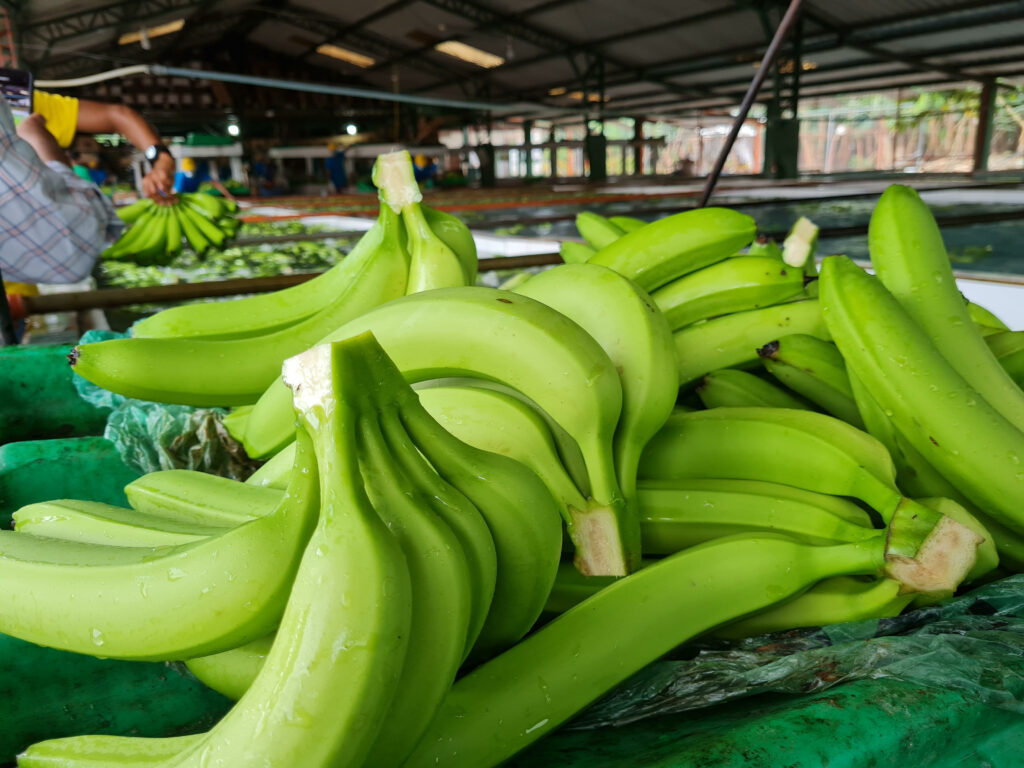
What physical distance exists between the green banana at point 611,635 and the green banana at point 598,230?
0.84 metres

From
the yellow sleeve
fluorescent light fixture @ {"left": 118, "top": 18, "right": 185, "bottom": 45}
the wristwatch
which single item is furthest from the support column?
fluorescent light fixture @ {"left": 118, "top": 18, "right": 185, "bottom": 45}

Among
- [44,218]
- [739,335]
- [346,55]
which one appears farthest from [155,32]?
[739,335]

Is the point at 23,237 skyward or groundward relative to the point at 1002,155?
groundward

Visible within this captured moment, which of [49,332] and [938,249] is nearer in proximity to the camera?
[938,249]

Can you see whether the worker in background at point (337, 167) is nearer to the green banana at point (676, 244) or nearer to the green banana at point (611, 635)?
the green banana at point (676, 244)

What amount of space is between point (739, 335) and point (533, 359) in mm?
480

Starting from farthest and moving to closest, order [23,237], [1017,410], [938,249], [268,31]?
[268,31], [23,237], [938,249], [1017,410]

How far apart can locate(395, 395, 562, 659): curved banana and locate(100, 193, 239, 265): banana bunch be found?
9.85 feet

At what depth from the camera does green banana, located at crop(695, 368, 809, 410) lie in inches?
39.3

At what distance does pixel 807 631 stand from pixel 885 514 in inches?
5.8

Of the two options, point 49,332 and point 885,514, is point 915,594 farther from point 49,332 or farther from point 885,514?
point 49,332

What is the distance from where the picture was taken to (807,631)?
0.72 metres

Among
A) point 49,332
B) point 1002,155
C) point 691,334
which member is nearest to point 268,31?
point 49,332

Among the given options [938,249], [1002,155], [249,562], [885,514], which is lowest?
[885,514]
